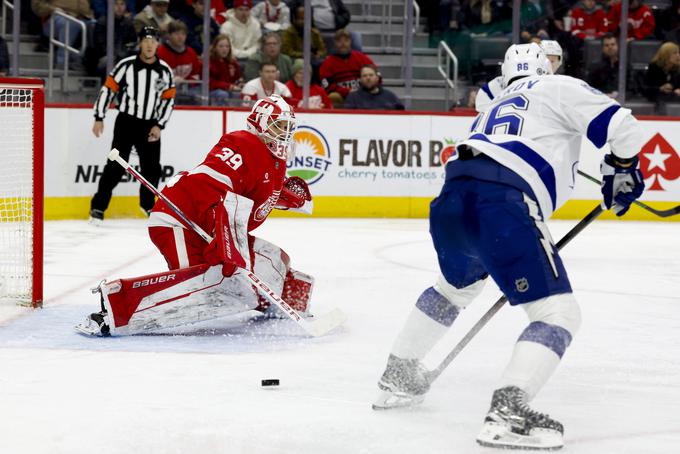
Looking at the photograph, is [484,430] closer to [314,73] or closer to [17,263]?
[17,263]

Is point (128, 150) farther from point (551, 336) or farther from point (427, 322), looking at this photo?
point (551, 336)

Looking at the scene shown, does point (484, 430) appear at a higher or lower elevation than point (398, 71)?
lower

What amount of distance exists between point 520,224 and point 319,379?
39.2 inches

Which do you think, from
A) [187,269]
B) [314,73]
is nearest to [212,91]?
[314,73]

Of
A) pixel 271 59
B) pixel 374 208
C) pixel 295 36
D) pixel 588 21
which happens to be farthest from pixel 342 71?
pixel 588 21

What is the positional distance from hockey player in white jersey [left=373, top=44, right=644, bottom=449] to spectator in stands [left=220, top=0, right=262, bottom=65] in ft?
19.2

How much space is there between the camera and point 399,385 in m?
3.09

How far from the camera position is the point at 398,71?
8969 millimetres

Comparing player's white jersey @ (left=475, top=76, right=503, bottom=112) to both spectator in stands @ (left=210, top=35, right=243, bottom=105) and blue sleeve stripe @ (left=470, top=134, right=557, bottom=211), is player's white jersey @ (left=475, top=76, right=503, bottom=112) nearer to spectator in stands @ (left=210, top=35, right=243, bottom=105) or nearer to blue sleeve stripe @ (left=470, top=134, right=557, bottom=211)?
blue sleeve stripe @ (left=470, top=134, right=557, bottom=211)

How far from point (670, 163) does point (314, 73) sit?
286cm

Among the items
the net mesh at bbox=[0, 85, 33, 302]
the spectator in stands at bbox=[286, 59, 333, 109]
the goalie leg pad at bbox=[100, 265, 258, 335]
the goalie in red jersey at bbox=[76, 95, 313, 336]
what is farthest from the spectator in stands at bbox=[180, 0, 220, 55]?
the goalie leg pad at bbox=[100, 265, 258, 335]

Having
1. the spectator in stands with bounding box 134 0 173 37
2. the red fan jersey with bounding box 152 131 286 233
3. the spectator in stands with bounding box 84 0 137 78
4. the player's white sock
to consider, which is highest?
the spectator in stands with bounding box 134 0 173 37

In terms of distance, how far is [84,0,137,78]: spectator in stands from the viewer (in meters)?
8.31

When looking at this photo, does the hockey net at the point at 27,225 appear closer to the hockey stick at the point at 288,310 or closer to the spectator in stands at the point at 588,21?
the hockey stick at the point at 288,310
